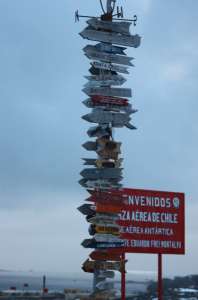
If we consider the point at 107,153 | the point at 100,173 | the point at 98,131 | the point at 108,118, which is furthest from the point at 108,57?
the point at 100,173

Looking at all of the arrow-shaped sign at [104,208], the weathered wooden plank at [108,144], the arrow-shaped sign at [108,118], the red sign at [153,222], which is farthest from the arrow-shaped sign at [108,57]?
the red sign at [153,222]

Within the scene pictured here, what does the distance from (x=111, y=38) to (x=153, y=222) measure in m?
9.70

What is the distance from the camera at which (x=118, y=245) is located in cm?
1078

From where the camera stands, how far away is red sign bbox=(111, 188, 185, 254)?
18.2 m

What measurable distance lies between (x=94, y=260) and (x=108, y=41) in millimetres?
5727

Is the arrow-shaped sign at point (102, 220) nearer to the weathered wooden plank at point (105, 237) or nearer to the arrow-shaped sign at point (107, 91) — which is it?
the weathered wooden plank at point (105, 237)

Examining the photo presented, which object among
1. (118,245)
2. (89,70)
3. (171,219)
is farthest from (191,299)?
(89,70)

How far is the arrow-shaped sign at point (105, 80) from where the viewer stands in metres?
11.3

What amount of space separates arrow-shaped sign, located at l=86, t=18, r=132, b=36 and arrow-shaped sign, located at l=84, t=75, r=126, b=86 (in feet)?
4.33

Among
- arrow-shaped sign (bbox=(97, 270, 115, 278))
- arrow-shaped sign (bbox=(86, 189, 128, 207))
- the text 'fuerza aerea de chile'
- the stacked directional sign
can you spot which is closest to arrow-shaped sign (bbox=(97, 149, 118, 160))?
the stacked directional sign

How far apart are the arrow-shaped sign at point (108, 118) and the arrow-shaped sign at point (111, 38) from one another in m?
1.90

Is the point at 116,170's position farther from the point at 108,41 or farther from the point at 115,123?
the point at 108,41

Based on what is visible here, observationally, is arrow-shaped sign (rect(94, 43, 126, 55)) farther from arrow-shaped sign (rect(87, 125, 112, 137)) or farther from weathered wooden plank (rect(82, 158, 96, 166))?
weathered wooden plank (rect(82, 158, 96, 166))

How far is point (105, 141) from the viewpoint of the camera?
1099cm
